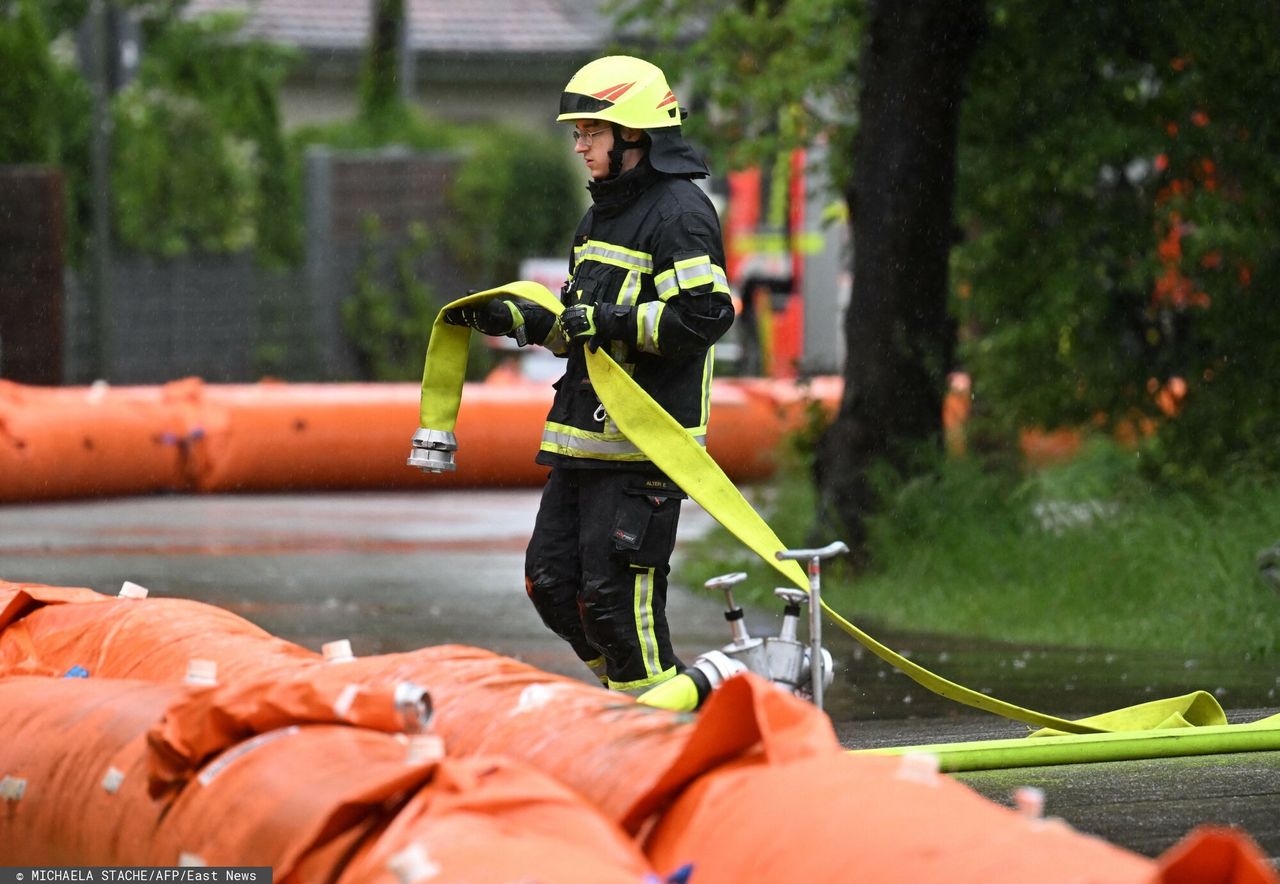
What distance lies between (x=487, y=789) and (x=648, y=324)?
2.34m

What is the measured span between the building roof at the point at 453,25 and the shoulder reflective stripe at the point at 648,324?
3126cm

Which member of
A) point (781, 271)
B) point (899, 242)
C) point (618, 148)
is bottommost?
point (781, 271)

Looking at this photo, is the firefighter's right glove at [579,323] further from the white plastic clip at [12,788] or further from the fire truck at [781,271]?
the fire truck at [781,271]

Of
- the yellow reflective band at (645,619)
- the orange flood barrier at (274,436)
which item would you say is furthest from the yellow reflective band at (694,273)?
the orange flood barrier at (274,436)

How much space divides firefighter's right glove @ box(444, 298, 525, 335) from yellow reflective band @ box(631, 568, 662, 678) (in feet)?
2.47

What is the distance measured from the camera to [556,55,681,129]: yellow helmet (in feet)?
18.5

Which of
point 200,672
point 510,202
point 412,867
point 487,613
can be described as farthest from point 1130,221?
point 510,202

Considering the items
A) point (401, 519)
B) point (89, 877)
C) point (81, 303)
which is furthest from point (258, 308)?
point (89, 877)

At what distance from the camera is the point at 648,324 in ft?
18.2

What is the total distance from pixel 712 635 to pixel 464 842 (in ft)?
19.4

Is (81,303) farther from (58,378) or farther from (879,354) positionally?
(879,354)

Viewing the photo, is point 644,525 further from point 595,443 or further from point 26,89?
point 26,89

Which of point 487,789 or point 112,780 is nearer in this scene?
point 487,789

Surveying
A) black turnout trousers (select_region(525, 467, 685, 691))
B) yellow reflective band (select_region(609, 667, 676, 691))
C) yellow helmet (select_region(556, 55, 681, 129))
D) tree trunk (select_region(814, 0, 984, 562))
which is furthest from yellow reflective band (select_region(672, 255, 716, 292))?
tree trunk (select_region(814, 0, 984, 562))
